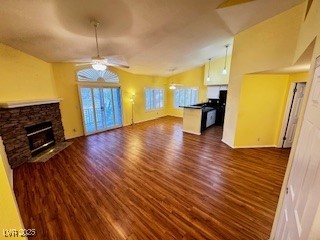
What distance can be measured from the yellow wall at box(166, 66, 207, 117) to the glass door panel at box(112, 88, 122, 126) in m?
4.23

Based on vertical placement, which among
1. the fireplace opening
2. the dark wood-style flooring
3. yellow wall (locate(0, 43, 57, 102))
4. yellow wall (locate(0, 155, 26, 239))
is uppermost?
yellow wall (locate(0, 43, 57, 102))

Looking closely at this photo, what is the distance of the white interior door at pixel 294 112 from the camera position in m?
4.09

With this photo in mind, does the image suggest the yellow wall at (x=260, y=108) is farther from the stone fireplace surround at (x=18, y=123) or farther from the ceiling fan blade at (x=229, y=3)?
the stone fireplace surround at (x=18, y=123)

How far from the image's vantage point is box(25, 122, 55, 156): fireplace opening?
413 cm

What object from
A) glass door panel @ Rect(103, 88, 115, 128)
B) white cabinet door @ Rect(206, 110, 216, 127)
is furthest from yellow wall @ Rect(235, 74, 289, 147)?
glass door panel @ Rect(103, 88, 115, 128)

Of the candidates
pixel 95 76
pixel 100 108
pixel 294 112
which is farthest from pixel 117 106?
pixel 294 112

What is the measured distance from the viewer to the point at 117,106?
732 centimetres

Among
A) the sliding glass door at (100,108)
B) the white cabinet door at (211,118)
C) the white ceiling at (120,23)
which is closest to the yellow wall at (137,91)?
the sliding glass door at (100,108)

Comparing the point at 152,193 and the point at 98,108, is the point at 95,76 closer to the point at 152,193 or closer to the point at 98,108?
the point at 98,108

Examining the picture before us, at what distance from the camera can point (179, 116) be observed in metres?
10.1

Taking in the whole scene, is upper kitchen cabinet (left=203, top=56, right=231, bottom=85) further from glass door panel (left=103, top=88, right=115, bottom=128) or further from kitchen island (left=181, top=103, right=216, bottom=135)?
glass door panel (left=103, top=88, right=115, bottom=128)

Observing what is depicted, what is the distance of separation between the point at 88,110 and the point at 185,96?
6062 mm

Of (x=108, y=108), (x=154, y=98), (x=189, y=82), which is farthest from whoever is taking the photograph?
(x=154, y=98)

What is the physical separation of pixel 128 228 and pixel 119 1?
3354mm
